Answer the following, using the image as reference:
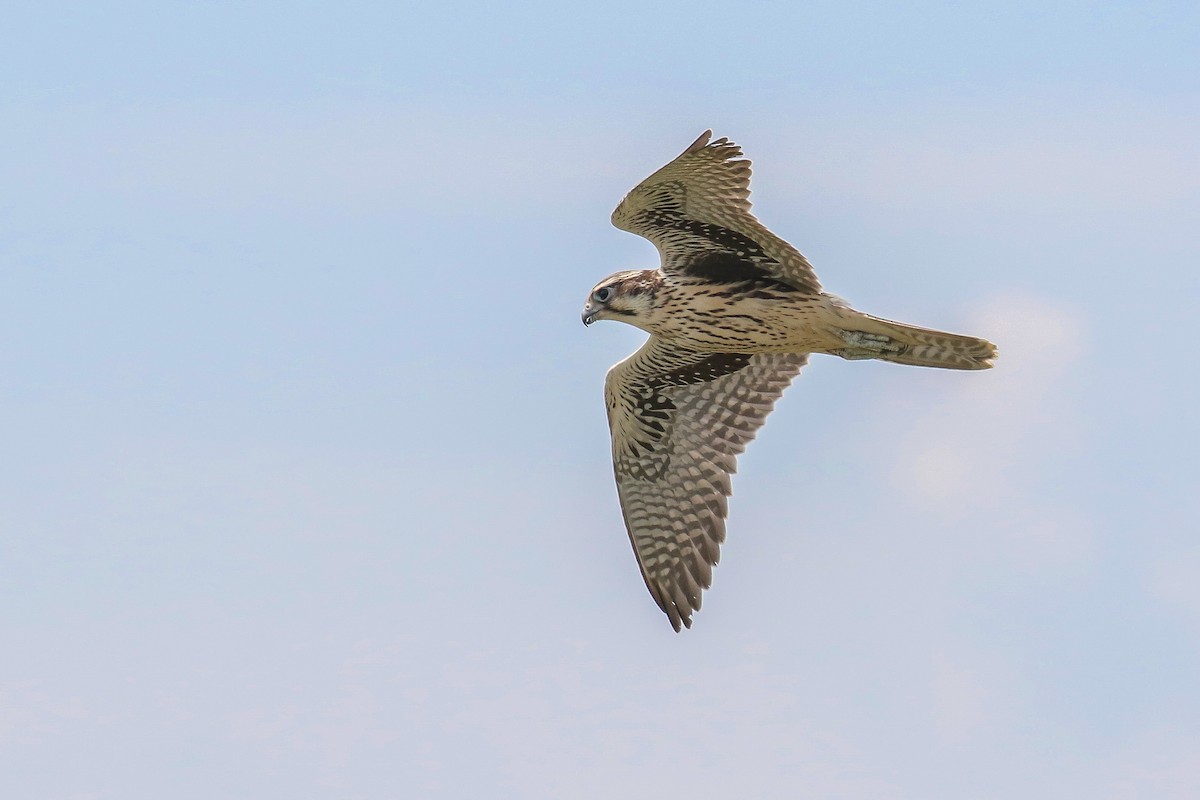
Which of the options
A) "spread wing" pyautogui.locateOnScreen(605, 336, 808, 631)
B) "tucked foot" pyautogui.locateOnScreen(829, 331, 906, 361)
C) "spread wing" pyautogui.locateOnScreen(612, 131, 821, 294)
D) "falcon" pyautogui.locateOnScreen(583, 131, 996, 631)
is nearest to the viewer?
"spread wing" pyautogui.locateOnScreen(612, 131, 821, 294)

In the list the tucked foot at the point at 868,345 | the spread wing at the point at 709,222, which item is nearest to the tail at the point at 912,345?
the tucked foot at the point at 868,345

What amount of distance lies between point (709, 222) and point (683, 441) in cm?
262

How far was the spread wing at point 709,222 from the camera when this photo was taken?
13.1m

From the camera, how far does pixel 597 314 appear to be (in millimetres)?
13773

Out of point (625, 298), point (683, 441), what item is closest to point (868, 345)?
point (625, 298)

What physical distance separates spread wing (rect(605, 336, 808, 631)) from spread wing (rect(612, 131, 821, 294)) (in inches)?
52.6

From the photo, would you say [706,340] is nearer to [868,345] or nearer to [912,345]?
[868,345]

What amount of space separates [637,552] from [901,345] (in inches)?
127

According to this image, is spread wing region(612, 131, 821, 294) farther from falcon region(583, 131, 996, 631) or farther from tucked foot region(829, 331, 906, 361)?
tucked foot region(829, 331, 906, 361)

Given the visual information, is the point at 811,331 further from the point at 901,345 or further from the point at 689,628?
the point at 689,628

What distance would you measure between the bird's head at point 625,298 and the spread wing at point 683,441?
1189 millimetres

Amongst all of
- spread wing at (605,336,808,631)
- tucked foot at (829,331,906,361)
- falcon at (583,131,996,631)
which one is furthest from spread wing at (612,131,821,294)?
spread wing at (605,336,808,631)

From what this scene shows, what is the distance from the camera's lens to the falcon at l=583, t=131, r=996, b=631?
529 inches

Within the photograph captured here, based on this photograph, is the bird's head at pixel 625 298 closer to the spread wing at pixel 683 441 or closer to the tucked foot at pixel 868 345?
the spread wing at pixel 683 441
